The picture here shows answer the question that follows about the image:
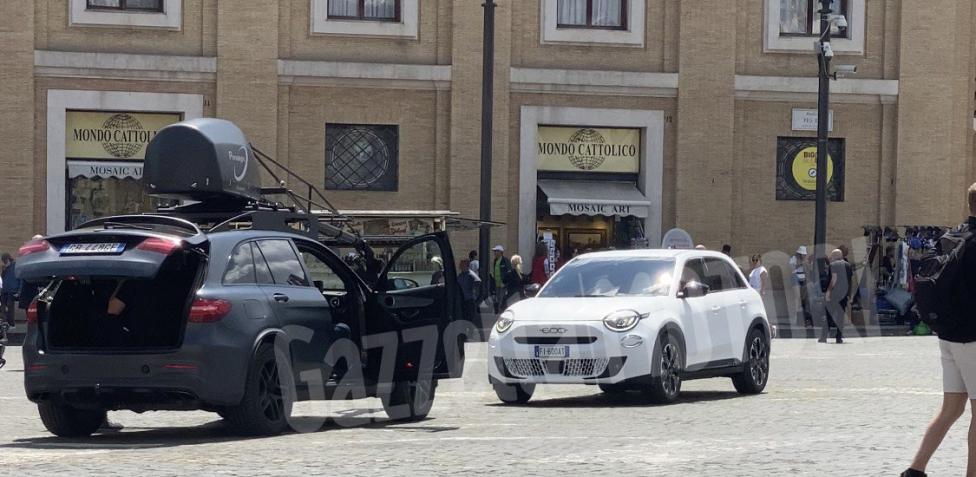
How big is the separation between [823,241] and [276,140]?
1096 cm

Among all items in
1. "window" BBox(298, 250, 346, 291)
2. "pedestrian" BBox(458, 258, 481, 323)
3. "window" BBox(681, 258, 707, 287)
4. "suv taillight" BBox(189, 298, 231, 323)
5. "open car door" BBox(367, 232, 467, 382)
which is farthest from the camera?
"pedestrian" BBox(458, 258, 481, 323)

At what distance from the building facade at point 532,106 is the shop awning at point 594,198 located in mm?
44

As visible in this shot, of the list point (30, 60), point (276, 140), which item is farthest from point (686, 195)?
point (30, 60)

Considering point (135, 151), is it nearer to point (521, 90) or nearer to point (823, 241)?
point (521, 90)

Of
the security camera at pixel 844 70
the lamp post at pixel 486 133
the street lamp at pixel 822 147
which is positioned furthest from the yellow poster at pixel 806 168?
the lamp post at pixel 486 133

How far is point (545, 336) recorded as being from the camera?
646 inches

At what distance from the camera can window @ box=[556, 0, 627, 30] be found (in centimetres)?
3581

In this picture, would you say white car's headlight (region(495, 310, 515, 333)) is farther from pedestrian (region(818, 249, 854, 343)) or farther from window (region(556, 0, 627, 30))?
window (region(556, 0, 627, 30))

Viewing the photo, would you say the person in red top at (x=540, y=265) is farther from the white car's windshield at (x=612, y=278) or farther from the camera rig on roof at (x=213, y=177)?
the camera rig on roof at (x=213, y=177)

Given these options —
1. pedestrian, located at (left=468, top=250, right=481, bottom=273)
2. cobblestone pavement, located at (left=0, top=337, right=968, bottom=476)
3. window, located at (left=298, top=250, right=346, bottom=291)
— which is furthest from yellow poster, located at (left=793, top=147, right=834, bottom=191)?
window, located at (left=298, top=250, right=346, bottom=291)

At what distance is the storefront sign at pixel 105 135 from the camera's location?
1320 inches

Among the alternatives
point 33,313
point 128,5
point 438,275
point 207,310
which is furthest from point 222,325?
point 128,5

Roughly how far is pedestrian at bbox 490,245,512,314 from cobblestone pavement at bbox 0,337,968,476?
528 inches

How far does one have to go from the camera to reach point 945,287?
9.02 m
